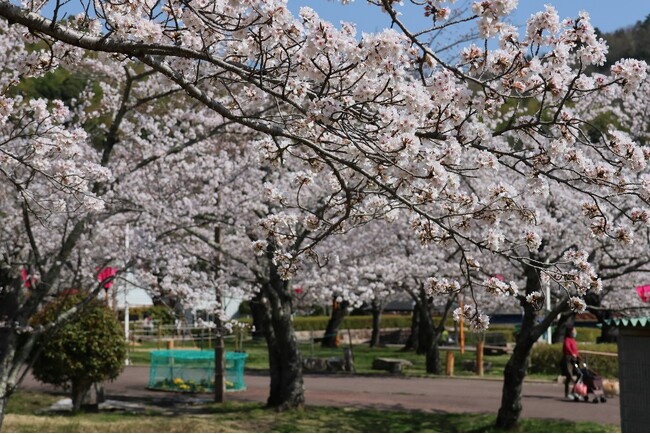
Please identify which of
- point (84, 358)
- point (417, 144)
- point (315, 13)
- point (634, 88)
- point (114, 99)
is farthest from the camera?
point (84, 358)

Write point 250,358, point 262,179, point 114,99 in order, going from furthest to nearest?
point 250,358 → point 262,179 → point 114,99

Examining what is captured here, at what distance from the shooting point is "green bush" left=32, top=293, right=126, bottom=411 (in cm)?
1288

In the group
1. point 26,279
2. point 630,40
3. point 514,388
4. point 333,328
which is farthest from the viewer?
point 630,40

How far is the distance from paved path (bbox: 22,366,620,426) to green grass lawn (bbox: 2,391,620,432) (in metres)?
1.00

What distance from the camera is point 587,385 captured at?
602 inches

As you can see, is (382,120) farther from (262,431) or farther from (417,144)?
(262,431)

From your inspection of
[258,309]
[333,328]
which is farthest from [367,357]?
[258,309]

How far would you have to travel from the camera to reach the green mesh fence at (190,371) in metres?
17.8

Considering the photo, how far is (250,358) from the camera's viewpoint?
92.1 feet

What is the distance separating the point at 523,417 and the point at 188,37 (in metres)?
10.5

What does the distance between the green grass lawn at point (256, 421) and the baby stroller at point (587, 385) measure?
2.85 metres

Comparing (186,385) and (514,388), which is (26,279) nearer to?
(514,388)

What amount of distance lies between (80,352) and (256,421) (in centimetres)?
303

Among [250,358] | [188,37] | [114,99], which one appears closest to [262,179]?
[114,99]
